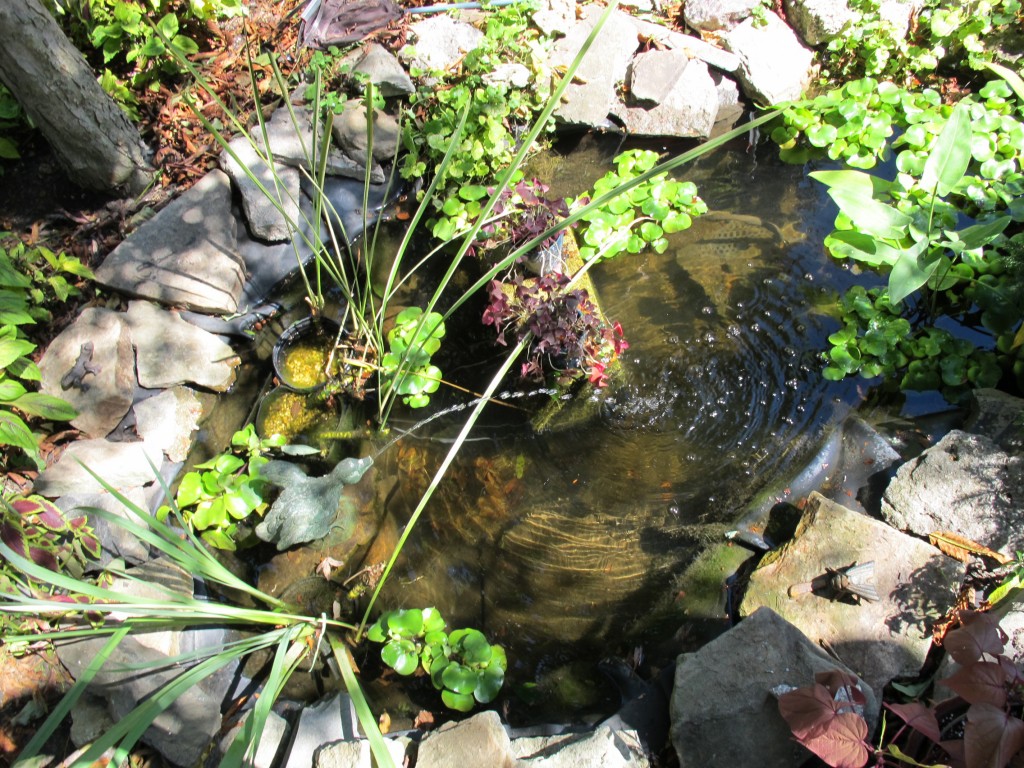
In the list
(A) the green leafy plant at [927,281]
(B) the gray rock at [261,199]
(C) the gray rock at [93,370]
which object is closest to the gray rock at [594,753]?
(A) the green leafy plant at [927,281]

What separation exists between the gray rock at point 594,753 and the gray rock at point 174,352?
2.12 metres

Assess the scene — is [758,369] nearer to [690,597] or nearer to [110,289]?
[690,597]

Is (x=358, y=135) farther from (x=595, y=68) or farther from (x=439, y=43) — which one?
(x=595, y=68)

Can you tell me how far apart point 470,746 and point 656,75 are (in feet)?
11.9

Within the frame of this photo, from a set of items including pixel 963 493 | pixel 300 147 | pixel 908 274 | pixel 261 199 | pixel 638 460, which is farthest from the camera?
pixel 300 147

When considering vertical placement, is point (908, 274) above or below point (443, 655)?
above

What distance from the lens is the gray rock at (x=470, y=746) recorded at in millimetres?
1830

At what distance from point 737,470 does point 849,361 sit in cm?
71

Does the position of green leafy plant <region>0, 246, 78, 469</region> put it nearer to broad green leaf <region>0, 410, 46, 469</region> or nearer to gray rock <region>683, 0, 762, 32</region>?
broad green leaf <region>0, 410, 46, 469</region>

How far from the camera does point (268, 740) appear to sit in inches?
80.7

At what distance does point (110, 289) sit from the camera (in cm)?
317

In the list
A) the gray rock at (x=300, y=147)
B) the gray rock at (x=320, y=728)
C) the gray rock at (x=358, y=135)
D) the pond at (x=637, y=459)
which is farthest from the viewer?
the gray rock at (x=358, y=135)

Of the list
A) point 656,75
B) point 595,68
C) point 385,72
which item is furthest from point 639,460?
point 385,72

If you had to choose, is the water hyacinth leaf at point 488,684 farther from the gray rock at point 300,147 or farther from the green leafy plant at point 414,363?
the gray rock at point 300,147
